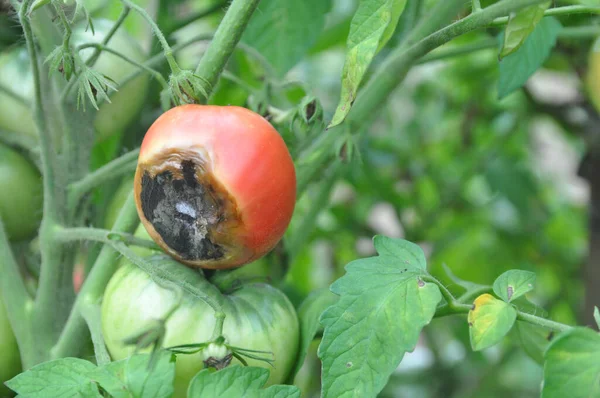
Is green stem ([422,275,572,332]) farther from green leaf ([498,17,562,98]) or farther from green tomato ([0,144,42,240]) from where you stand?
green tomato ([0,144,42,240])

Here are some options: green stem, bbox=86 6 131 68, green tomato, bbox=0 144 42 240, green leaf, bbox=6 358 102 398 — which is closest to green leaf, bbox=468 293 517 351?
green leaf, bbox=6 358 102 398

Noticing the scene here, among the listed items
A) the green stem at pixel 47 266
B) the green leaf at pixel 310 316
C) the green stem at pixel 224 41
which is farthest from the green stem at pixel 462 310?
the green stem at pixel 47 266

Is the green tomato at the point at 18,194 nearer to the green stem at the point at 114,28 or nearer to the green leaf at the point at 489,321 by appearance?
the green stem at the point at 114,28

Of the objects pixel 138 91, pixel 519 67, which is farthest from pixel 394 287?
pixel 138 91

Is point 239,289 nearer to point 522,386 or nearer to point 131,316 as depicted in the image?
point 131,316

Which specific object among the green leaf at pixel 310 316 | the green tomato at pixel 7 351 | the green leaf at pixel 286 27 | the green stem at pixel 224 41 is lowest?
the green leaf at pixel 310 316

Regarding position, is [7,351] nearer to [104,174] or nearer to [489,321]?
[104,174]
